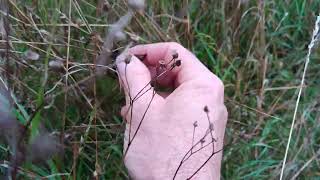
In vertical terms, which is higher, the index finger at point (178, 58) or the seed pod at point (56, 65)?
the seed pod at point (56, 65)

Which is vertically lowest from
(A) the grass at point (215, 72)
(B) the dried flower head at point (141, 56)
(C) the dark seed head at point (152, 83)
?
(A) the grass at point (215, 72)

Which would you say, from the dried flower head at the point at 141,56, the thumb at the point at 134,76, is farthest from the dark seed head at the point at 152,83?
the dried flower head at the point at 141,56

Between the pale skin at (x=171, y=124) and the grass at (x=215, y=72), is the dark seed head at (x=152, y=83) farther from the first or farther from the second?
the grass at (x=215, y=72)

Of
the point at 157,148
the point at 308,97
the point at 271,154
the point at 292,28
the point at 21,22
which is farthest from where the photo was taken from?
the point at 292,28

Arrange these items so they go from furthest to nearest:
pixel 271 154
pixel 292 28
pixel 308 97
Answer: pixel 292 28 < pixel 308 97 < pixel 271 154

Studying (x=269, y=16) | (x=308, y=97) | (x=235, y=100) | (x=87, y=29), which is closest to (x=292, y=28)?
(x=269, y=16)

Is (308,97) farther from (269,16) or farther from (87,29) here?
(87,29)

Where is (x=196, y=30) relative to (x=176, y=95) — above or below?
below

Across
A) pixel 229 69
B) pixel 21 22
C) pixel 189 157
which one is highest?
pixel 21 22

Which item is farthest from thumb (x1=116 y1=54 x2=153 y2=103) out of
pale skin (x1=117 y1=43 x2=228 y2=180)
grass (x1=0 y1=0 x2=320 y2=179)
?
grass (x1=0 y1=0 x2=320 y2=179)
